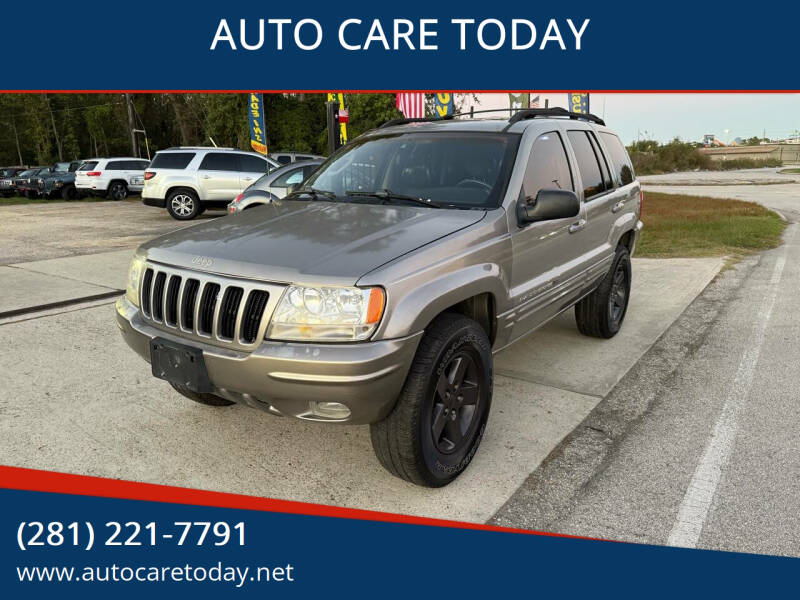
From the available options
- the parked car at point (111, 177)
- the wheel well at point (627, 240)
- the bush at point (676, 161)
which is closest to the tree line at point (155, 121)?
the parked car at point (111, 177)

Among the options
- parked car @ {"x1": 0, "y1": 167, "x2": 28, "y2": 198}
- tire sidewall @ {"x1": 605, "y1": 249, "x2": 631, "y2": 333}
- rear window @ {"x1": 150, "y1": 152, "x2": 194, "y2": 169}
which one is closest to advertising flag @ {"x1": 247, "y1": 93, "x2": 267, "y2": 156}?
parked car @ {"x1": 0, "y1": 167, "x2": 28, "y2": 198}

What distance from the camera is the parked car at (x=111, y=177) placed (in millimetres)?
22969

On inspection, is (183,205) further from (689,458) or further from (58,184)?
(689,458)

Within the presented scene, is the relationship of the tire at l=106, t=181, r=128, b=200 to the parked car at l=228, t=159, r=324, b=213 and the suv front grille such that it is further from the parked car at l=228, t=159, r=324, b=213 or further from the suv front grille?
the suv front grille

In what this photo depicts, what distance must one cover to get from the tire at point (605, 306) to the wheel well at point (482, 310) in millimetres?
2149

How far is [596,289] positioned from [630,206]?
38.4 inches

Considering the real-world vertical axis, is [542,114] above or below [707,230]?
above

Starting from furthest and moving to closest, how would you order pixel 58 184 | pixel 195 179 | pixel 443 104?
pixel 58 184
pixel 443 104
pixel 195 179

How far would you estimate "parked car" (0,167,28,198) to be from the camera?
90.3 feet

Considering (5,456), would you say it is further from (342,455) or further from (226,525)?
(342,455)

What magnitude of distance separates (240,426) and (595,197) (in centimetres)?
316

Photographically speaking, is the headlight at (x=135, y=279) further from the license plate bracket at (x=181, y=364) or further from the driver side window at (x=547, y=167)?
the driver side window at (x=547, y=167)

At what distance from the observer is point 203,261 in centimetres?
308

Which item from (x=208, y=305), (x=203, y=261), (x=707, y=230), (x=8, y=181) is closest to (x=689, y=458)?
(x=208, y=305)
